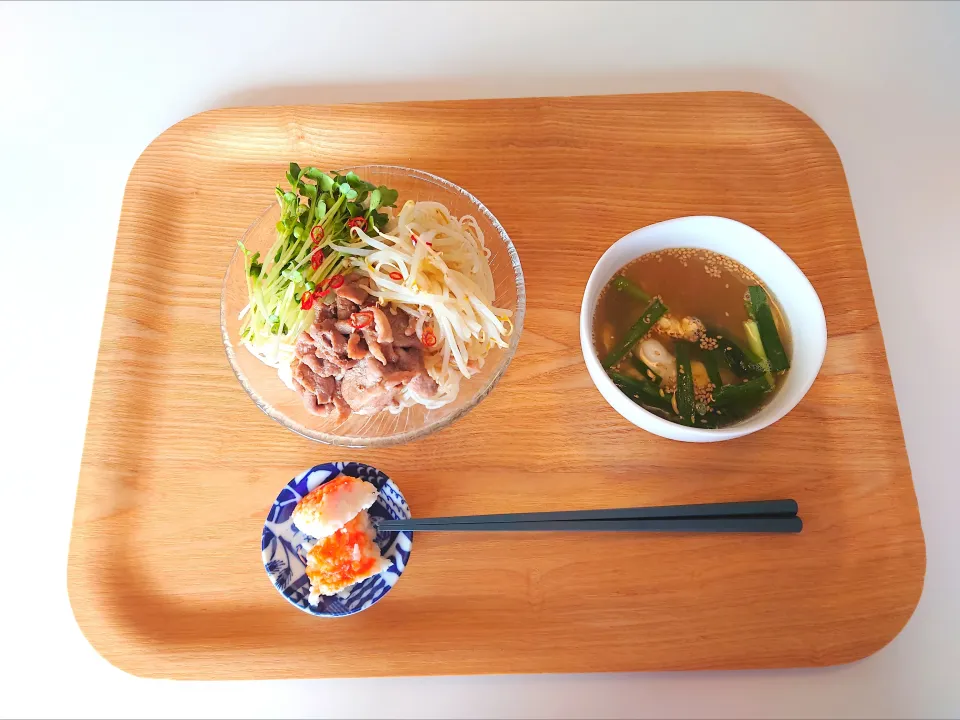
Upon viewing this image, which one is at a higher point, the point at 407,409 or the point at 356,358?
the point at 356,358

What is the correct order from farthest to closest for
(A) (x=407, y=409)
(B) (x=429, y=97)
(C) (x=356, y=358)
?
(B) (x=429, y=97), (A) (x=407, y=409), (C) (x=356, y=358)

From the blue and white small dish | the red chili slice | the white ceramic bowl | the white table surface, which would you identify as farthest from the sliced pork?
the white table surface

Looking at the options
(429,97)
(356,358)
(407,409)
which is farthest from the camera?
(429,97)

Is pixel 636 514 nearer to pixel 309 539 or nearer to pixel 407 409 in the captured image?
pixel 407 409

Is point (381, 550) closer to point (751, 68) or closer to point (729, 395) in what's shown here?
point (729, 395)

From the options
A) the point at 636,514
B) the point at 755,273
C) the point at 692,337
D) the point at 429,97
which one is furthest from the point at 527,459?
the point at 429,97

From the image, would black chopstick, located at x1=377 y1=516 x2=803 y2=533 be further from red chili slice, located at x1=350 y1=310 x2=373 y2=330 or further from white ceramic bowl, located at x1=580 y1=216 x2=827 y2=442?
red chili slice, located at x1=350 y1=310 x2=373 y2=330
